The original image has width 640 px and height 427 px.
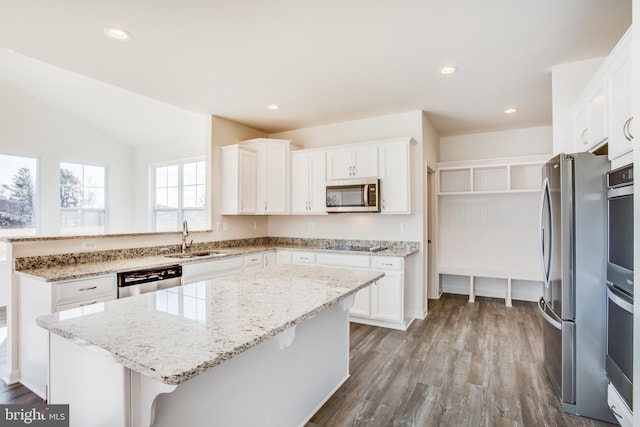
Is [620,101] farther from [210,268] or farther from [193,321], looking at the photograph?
[210,268]

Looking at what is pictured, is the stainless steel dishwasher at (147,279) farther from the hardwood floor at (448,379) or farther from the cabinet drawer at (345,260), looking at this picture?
the hardwood floor at (448,379)

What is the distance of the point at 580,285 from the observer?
6.81 ft

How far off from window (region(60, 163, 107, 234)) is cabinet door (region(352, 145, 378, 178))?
528cm

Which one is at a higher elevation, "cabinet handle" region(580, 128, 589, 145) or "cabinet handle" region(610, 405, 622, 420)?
"cabinet handle" region(580, 128, 589, 145)

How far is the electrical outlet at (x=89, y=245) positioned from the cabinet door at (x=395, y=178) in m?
3.17

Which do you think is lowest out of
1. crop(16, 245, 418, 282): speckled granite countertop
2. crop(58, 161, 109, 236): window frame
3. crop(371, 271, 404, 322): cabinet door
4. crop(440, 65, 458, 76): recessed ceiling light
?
crop(371, 271, 404, 322): cabinet door

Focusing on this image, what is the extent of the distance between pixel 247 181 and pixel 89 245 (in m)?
2.02

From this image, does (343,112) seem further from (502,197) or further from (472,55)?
(502,197)

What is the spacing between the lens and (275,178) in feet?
15.3

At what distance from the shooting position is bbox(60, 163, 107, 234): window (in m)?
5.75

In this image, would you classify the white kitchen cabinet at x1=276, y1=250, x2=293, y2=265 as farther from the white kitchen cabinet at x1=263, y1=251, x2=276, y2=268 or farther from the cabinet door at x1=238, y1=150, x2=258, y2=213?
the cabinet door at x1=238, y1=150, x2=258, y2=213

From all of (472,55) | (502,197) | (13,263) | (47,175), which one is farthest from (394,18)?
(47,175)

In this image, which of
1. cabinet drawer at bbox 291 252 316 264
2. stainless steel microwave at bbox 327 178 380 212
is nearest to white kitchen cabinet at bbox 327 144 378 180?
stainless steel microwave at bbox 327 178 380 212

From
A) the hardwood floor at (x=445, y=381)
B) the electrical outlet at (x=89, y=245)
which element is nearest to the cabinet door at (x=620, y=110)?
the hardwood floor at (x=445, y=381)
